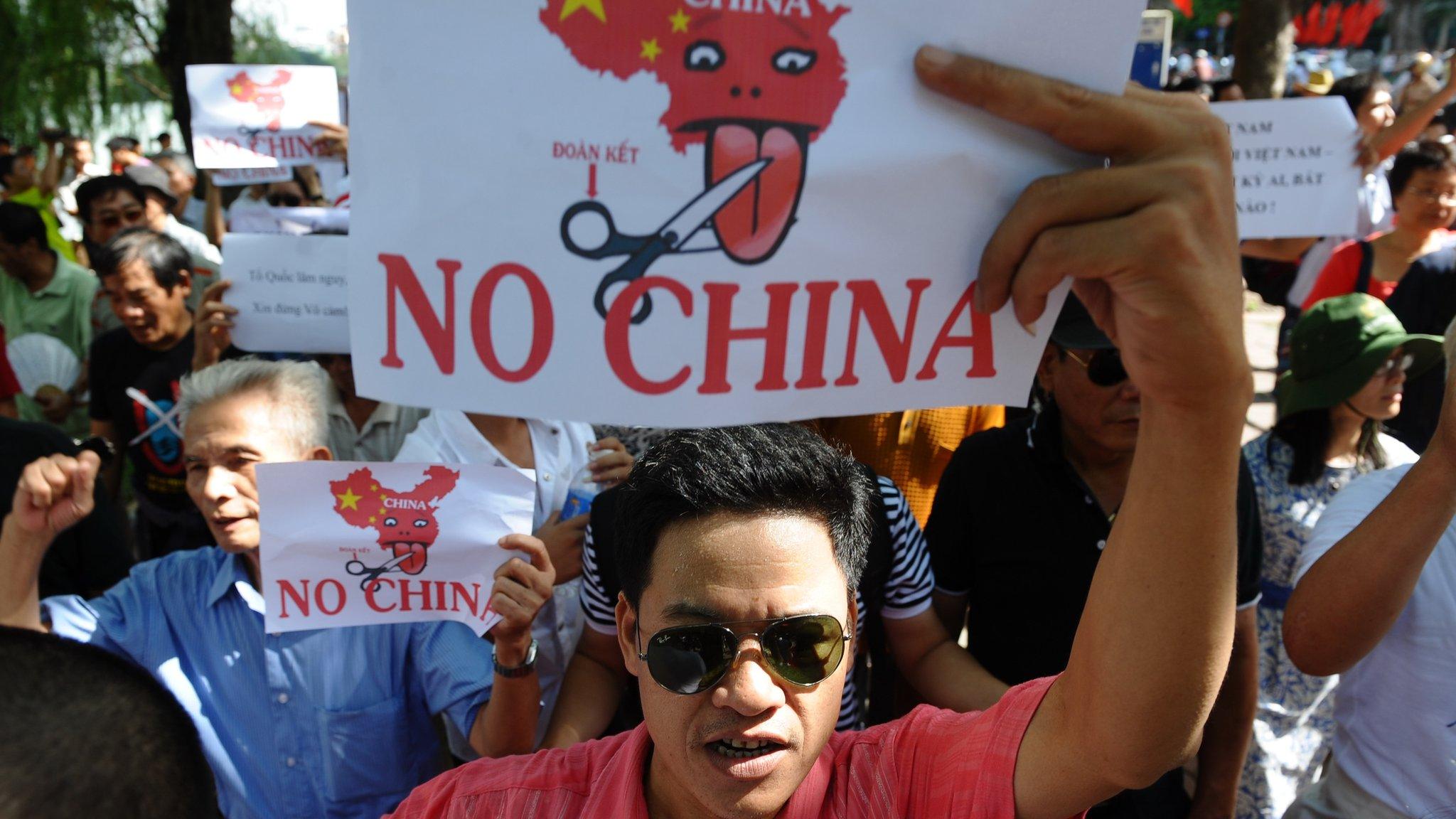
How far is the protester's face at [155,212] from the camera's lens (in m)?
5.83

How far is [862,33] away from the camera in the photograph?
108 centimetres

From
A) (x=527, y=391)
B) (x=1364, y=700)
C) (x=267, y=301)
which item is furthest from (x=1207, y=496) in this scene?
(x=267, y=301)

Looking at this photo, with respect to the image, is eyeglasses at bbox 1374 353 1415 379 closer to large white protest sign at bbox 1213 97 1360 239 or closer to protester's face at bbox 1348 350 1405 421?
protester's face at bbox 1348 350 1405 421

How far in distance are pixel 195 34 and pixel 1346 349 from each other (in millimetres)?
9782

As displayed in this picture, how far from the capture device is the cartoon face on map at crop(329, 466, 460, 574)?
2.05 m

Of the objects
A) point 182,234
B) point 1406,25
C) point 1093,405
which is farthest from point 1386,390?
point 1406,25

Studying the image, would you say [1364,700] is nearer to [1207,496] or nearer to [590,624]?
[1207,496]

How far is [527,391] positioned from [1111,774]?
775 millimetres

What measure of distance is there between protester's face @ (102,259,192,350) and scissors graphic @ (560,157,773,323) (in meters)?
3.37

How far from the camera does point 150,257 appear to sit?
3902mm

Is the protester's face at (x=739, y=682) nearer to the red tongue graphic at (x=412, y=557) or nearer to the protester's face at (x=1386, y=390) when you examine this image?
the red tongue graphic at (x=412, y=557)

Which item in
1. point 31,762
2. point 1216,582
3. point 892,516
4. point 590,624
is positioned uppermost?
point 1216,582

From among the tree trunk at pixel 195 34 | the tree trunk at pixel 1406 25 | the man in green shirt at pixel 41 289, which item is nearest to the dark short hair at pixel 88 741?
the man in green shirt at pixel 41 289

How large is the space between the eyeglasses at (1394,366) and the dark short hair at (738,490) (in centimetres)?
175
